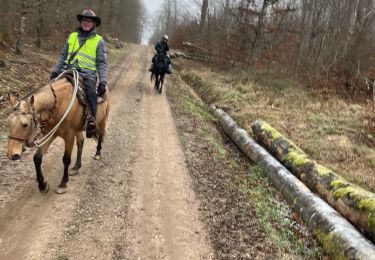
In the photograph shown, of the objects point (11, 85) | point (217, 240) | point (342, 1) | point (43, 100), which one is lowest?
point (217, 240)

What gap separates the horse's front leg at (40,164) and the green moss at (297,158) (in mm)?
5243

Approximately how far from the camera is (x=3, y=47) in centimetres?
1680

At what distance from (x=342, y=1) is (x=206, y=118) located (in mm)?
12585

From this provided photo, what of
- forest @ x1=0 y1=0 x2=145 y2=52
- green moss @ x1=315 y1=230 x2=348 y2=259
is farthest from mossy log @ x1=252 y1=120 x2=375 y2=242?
forest @ x1=0 y1=0 x2=145 y2=52

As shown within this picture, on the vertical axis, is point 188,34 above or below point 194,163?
above

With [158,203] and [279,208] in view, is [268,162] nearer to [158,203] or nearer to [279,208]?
[279,208]

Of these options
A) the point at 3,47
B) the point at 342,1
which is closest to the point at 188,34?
the point at 342,1

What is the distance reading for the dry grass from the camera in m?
10.1

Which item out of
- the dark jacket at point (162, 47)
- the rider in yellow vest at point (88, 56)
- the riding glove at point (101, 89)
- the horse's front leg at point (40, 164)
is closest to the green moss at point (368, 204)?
the rider in yellow vest at point (88, 56)

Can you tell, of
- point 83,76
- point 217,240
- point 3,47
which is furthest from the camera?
point 3,47

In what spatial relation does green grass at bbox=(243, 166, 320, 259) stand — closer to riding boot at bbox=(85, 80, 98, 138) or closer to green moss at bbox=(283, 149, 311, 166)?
green moss at bbox=(283, 149, 311, 166)

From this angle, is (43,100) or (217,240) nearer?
(43,100)

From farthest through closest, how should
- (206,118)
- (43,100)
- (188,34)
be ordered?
(188,34) → (206,118) → (43,100)

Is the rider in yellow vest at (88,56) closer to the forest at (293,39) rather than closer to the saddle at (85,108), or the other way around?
the saddle at (85,108)
